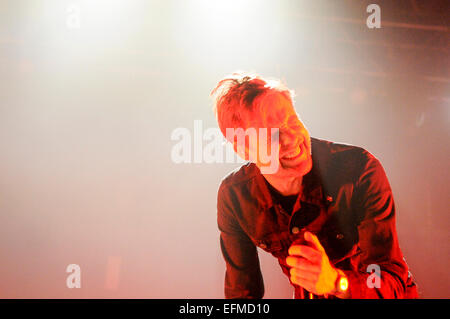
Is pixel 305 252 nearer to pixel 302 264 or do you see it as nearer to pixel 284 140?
pixel 302 264

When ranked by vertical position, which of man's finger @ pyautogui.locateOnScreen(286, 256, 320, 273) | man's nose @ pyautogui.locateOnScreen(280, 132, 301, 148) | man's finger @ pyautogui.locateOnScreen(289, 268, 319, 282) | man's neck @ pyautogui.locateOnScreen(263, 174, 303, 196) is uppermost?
man's nose @ pyautogui.locateOnScreen(280, 132, 301, 148)

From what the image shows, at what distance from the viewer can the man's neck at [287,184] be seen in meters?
2.02

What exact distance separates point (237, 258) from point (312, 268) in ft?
1.42

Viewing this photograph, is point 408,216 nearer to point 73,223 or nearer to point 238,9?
point 238,9

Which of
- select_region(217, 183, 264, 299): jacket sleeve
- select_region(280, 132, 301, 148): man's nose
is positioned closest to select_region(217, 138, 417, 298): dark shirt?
select_region(217, 183, 264, 299): jacket sleeve

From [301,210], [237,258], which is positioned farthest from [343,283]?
[237,258]

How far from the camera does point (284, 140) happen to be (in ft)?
6.66

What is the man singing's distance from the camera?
1932 millimetres

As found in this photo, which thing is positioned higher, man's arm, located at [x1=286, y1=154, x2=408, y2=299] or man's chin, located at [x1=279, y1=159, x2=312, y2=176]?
man's chin, located at [x1=279, y1=159, x2=312, y2=176]

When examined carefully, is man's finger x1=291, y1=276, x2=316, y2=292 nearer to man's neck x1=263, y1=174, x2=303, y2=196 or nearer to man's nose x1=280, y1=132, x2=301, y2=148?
man's neck x1=263, y1=174, x2=303, y2=196

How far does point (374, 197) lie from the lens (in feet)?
6.54

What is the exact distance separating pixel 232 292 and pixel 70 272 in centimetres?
97

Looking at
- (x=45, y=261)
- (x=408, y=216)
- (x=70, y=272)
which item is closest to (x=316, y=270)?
(x=408, y=216)
